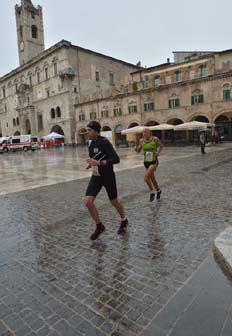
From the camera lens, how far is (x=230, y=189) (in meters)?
7.09

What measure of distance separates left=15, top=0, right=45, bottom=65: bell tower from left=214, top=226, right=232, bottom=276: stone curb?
5983 centimetres

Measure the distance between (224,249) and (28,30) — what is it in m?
61.8

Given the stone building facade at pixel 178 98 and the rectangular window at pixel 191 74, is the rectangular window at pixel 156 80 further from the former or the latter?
the rectangular window at pixel 191 74

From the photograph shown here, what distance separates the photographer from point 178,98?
32.0m

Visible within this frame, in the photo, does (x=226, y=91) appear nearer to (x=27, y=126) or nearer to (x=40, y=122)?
(x=40, y=122)

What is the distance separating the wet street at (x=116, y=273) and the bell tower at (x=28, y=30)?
190 feet

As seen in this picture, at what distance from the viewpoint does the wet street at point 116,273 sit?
88.5 inches

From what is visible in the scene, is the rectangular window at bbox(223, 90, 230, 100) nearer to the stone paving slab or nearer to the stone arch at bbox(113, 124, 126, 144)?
the stone arch at bbox(113, 124, 126, 144)

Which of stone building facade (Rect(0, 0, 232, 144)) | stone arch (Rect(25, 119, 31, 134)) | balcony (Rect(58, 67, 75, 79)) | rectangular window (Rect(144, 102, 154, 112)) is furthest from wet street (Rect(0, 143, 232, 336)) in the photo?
stone arch (Rect(25, 119, 31, 134))

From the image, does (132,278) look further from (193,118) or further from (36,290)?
(193,118)

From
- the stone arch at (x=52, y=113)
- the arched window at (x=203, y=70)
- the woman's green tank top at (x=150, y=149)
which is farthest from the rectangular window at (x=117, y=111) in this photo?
the woman's green tank top at (x=150, y=149)

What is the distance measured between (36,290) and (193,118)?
31.5 m

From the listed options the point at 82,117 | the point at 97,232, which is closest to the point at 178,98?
the point at 82,117

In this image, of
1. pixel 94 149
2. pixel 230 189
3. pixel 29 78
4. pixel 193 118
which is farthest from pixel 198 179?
pixel 29 78
